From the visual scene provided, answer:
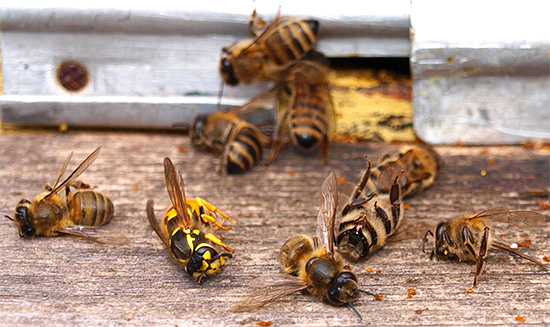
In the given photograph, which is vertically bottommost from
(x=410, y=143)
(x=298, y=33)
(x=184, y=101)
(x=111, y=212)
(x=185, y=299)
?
(x=185, y=299)

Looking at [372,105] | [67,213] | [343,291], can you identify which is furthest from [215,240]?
[372,105]

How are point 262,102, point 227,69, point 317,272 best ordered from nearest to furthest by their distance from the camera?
point 317,272
point 227,69
point 262,102

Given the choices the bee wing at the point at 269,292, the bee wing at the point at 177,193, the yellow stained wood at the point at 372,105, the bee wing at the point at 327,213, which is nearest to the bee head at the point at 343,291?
the bee wing at the point at 269,292

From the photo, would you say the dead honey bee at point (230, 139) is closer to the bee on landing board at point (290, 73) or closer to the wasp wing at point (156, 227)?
the bee on landing board at point (290, 73)

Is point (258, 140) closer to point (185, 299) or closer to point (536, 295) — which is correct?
point (185, 299)

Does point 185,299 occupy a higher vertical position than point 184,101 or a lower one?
lower

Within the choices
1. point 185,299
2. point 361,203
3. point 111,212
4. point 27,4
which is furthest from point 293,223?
point 27,4

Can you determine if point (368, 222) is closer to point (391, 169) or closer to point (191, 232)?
point (391, 169)
